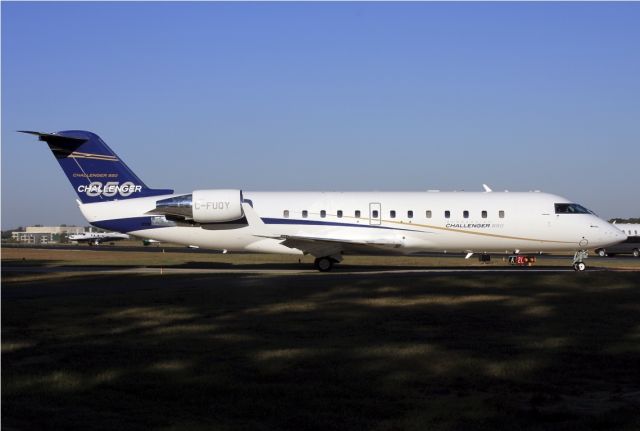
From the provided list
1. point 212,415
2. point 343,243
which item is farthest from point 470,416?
point 343,243

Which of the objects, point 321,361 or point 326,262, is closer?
point 321,361

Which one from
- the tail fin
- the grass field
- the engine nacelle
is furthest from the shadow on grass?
the tail fin

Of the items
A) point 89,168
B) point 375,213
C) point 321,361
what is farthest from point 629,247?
point 321,361

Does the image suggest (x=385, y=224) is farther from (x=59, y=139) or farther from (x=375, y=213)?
(x=59, y=139)

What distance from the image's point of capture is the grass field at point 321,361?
24.3ft

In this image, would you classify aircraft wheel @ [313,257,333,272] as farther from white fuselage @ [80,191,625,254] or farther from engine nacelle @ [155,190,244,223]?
engine nacelle @ [155,190,244,223]

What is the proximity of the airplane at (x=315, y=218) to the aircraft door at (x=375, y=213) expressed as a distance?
0.14 ft

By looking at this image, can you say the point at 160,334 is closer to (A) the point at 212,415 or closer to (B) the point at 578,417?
(A) the point at 212,415

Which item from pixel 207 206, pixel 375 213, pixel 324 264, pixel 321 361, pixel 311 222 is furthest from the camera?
pixel 324 264

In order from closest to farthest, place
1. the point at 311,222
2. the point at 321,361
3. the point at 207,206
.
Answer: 1. the point at 321,361
2. the point at 207,206
3. the point at 311,222

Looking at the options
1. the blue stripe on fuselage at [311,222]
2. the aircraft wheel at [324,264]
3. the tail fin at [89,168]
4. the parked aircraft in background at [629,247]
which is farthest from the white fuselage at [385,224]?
the parked aircraft in background at [629,247]

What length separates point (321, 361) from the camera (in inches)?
397

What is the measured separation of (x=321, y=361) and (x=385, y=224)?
20.8 meters

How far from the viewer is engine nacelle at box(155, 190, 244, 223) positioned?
98.3 feet
